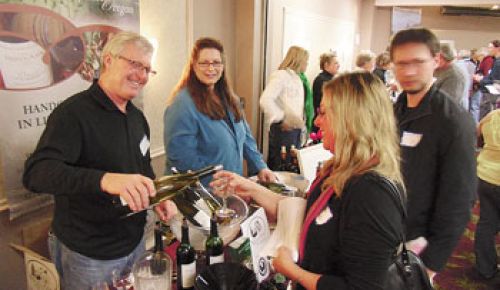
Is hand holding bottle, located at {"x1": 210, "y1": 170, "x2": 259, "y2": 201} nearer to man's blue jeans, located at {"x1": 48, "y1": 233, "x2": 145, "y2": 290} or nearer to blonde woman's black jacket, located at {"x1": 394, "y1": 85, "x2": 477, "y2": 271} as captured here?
man's blue jeans, located at {"x1": 48, "y1": 233, "x2": 145, "y2": 290}

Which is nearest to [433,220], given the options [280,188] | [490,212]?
[280,188]

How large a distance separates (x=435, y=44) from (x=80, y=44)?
1.70m

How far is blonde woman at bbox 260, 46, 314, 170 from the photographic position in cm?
357

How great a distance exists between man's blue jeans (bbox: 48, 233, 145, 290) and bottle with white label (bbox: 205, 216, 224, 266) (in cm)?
38

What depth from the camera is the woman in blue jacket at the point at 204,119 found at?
1.81m

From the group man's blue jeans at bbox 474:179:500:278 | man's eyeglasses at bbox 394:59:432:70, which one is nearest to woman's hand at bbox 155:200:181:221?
man's eyeglasses at bbox 394:59:432:70

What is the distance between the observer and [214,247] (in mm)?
1137

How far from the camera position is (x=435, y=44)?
1495 millimetres

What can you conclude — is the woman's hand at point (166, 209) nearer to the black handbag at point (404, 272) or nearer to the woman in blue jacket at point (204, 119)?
the woman in blue jacket at point (204, 119)

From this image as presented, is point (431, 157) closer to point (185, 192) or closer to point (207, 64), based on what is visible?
point (185, 192)

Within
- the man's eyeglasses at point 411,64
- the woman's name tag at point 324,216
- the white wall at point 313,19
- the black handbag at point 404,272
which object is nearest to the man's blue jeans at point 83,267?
the woman's name tag at point 324,216

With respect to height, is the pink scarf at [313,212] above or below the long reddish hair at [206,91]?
below

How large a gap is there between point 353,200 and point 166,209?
27.3 inches

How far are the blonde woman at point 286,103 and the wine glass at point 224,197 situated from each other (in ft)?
7.22
